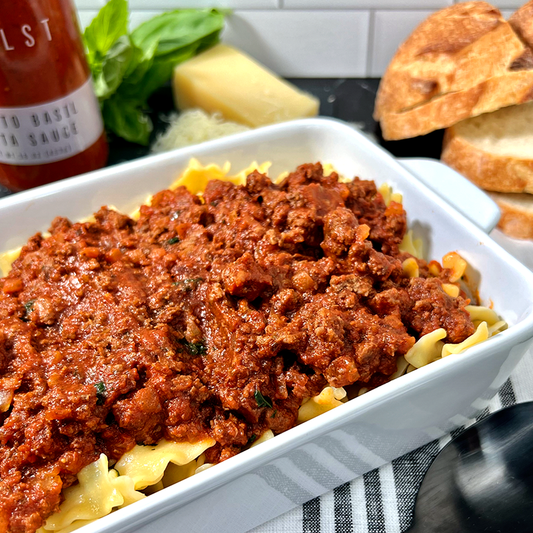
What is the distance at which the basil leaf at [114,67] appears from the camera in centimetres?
481

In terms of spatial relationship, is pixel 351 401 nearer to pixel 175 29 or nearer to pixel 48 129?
pixel 48 129

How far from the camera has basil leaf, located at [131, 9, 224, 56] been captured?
563 centimetres

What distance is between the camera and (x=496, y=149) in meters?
4.45

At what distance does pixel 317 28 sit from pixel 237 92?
1363mm

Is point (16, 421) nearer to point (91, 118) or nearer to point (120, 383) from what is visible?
point (120, 383)

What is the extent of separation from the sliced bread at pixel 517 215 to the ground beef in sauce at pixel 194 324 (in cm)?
138

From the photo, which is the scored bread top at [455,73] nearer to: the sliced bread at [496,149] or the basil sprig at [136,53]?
the sliced bread at [496,149]

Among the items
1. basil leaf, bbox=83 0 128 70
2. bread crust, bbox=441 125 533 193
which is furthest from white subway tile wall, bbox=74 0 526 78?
bread crust, bbox=441 125 533 193

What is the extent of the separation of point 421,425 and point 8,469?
1823mm

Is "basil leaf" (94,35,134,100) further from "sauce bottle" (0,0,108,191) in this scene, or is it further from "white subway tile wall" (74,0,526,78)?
"white subway tile wall" (74,0,526,78)

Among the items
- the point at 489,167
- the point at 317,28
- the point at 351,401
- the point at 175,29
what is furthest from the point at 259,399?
the point at 317,28

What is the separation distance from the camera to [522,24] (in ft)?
14.9

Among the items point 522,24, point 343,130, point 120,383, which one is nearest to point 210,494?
point 120,383

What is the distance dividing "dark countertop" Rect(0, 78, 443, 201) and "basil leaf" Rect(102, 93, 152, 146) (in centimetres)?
16
